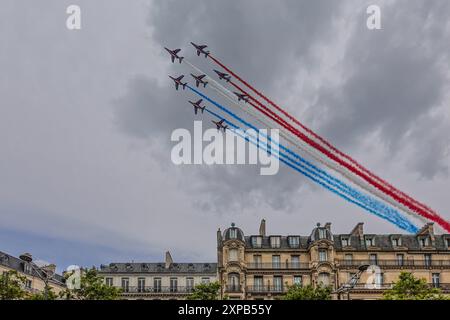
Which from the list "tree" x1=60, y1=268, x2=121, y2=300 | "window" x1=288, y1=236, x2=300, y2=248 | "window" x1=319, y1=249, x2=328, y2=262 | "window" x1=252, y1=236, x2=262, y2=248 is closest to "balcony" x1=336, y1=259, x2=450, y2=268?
"window" x1=319, y1=249, x2=328, y2=262

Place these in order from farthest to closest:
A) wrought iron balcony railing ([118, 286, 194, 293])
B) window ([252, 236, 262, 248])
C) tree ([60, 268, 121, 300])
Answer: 1. wrought iron balcony railing ([118, 286, 194, 293])
2. window ([252, 236, 262, 248])
3. tree ([60, 268, 121, 300])

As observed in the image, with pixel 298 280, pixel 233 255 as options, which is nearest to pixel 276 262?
pixel 298 280

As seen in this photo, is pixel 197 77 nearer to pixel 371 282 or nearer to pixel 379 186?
pixel 379 186

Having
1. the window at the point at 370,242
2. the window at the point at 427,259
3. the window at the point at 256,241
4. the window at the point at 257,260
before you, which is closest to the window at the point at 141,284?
the window at the point at 257,260

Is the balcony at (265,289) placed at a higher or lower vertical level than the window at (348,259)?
lower

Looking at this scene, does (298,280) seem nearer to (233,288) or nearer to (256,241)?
(256,241)

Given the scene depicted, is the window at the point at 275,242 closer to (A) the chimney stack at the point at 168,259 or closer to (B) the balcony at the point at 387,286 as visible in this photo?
(B) the balcony at the point at 387,286

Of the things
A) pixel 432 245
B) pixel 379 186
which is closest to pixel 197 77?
pixel 379 186

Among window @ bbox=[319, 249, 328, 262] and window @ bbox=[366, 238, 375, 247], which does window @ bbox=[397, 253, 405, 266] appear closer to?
window @ bbox=[366, 238, 375, 247]

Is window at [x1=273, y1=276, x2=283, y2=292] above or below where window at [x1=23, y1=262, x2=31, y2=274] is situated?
below

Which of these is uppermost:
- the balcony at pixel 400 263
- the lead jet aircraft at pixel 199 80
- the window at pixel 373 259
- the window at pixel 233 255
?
the lead jet aircraft at pixel 199 80
